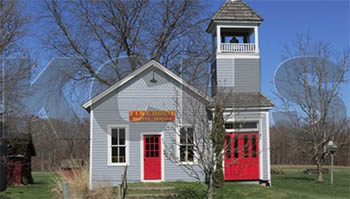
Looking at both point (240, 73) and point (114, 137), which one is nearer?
point (114, 137)

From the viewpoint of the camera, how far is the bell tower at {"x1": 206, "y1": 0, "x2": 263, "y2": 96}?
66.3 ft

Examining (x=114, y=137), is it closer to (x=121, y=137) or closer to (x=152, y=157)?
(x=121, y=137)

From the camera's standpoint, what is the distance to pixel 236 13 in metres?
20.7

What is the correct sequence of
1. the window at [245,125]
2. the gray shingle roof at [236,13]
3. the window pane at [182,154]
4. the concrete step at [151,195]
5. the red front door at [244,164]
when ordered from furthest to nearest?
the gray shingle roof at [236,13] → the window at [245,125] → the red front door at [244,164] → the window pane at [182,154] → the concrete step at [151,195]

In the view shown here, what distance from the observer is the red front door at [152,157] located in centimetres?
1832

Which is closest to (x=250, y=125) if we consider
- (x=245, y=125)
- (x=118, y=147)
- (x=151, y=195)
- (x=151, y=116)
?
(x=245, y=125)

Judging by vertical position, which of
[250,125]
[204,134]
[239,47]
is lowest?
[204,134]

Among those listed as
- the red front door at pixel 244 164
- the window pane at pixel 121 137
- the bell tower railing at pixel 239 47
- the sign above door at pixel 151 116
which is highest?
the bell tower railing at pixel 239 47

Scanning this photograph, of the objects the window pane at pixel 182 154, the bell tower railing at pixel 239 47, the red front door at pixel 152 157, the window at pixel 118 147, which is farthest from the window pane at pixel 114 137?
the bell tower railing at pixel 239 47

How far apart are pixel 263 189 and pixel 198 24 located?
1655cm

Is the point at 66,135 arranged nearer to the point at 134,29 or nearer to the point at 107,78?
the point at 107,78

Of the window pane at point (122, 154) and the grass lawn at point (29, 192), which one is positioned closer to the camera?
the grass lawn at point (29, 192)

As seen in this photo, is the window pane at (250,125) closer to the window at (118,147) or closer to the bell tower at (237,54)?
the bell tower at (237,54)

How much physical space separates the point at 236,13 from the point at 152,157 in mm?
8191
